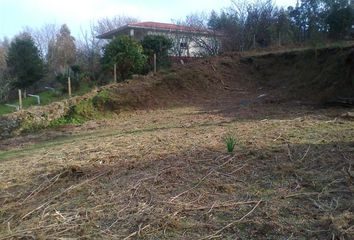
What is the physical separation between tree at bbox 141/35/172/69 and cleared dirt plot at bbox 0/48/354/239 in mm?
8251

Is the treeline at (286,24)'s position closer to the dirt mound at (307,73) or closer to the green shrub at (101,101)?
the dirt mound at (307,73)

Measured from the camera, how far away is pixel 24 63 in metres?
21.7

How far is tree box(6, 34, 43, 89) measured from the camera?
2166 cm

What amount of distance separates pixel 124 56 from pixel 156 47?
2.89 metres

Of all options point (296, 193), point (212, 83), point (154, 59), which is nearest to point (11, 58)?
point (154, 59)

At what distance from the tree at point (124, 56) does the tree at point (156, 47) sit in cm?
174

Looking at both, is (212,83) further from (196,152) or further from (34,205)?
(34,205)

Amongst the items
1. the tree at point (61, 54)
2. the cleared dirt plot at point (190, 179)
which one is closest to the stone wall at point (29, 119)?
the cleared dirt plot at point (190, 179)

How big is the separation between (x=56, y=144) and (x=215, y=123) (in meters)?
3.56

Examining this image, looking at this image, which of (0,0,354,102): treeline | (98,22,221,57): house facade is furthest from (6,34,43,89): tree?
(98,22,221,57): house facade

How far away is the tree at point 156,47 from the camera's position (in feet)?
59.5

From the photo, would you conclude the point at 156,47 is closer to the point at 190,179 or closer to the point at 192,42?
the point at 192,42

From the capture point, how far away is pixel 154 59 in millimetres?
17016

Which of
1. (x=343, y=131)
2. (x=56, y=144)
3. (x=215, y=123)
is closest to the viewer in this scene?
(x=343, y=131)
